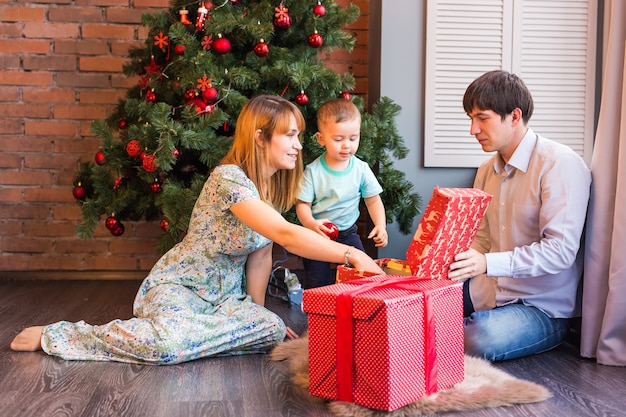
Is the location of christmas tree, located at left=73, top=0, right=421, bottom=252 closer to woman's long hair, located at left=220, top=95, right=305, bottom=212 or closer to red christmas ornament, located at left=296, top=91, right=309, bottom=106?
red christmas ornament, located at left=296, top=91, right=309, bottom=106

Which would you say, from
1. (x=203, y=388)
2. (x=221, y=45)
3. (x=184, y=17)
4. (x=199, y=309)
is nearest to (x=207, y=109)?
(x=221, y=45)

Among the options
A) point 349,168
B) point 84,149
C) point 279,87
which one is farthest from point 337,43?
point 84,149

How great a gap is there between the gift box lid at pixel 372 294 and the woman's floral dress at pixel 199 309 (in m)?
0.57

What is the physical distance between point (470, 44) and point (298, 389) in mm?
2182

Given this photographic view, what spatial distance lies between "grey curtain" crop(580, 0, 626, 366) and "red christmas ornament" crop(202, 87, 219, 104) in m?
1.48

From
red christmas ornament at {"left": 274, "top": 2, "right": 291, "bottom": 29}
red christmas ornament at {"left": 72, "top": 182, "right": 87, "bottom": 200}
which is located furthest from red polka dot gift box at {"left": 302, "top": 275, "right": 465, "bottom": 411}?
red christmas ornament at {"left": 72, "top": 182, "right": 87, "bottom": 200}

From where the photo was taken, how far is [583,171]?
2148 mm

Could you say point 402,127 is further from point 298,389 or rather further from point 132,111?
point 298,389

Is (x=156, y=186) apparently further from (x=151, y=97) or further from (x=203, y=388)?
(x=203, y=388)

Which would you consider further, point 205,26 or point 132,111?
point 132,111

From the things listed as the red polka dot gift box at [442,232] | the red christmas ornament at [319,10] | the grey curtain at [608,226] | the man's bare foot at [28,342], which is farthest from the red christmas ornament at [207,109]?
the grey curtain at [608,226]

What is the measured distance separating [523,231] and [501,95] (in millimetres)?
441

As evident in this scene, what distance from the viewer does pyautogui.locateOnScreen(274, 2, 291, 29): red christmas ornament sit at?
9.66ft

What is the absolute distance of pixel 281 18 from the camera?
294cm
